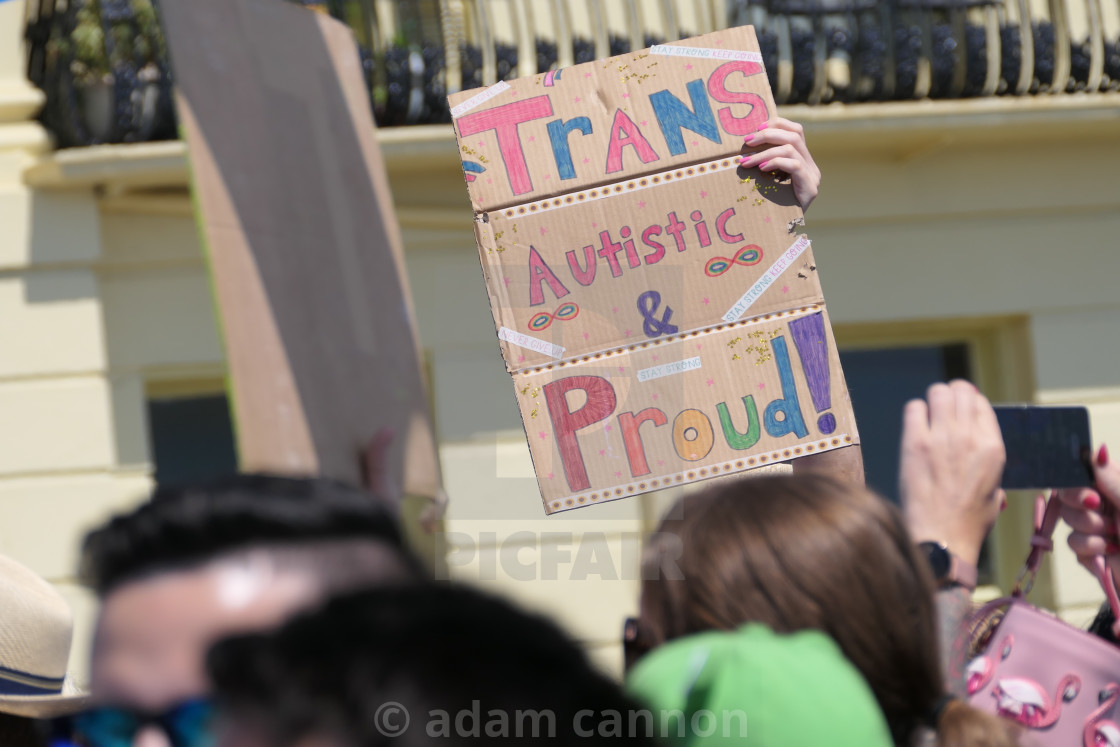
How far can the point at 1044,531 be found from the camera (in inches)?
69.9

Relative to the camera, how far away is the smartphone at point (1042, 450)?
5.58 ft

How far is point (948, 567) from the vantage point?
4.90 ft

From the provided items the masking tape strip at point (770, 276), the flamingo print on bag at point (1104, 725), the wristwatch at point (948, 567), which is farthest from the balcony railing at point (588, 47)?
the flamingo print on bag at point (1104, 725)

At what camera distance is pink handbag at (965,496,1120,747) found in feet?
4.96

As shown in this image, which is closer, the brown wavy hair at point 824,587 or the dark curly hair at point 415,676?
the dark curly hair at point 415,676

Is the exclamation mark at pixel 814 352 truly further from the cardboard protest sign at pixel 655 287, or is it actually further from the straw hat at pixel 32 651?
the straw hat at pixel 32 651

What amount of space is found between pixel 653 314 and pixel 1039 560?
74 centimetres

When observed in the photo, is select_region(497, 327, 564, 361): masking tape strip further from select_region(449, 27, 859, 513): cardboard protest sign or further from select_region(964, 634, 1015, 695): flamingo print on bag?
select_region(964, 634, 1015, 695): flamingo print on bag

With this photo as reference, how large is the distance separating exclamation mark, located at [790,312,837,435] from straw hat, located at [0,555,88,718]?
4.15ft

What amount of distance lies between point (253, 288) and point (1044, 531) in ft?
4.07

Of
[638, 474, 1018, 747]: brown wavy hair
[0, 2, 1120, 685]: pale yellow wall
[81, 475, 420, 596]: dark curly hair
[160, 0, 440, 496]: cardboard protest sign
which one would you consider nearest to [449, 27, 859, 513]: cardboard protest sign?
[160, 0, 440, 496]: cardboard protest sign

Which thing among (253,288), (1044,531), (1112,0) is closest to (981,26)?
(1112,0)

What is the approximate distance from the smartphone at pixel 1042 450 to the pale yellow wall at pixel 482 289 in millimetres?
2849

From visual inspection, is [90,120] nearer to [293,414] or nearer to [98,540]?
[293,414]
